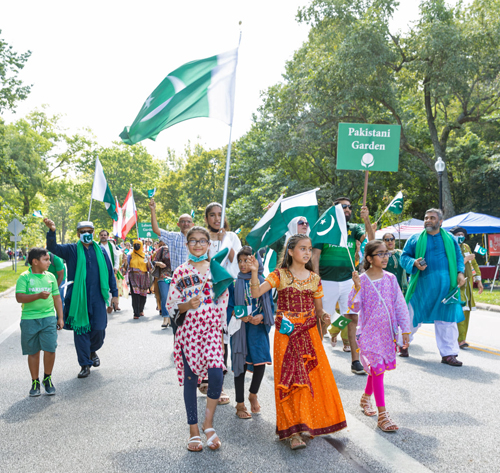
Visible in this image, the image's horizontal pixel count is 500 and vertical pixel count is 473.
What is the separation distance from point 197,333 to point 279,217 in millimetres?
1724

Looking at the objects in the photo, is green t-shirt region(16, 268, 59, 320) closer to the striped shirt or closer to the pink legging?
the striped shirt

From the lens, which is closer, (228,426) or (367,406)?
(228,426)

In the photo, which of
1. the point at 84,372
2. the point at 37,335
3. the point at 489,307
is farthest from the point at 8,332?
the point at 489,307

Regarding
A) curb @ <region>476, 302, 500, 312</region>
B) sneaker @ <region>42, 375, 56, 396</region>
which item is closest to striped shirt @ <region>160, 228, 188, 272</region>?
sneaker @ <region>42, 375, 56, 396</region>

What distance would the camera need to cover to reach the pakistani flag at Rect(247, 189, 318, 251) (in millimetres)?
5066

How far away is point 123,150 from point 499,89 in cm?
4141

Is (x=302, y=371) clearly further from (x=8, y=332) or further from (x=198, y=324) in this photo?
(x=8, y=332)

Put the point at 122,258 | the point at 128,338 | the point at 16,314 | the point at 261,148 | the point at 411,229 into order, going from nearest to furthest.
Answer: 1. the point at 128,338
2. the point at 16,314
3. the point at 122,258
4. the point at 411,229
5. the point at 261,148

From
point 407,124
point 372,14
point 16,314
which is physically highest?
point 372,14

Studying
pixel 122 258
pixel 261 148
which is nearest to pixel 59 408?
pixel 122 258

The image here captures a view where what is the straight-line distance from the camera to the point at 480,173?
1050 inches

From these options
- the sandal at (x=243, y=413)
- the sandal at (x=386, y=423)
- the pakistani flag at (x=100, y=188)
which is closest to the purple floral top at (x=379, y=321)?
the sandal at (x=386, y=423)

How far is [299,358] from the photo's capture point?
4047 millimetres

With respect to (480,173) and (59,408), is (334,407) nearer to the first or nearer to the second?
(59,408)
